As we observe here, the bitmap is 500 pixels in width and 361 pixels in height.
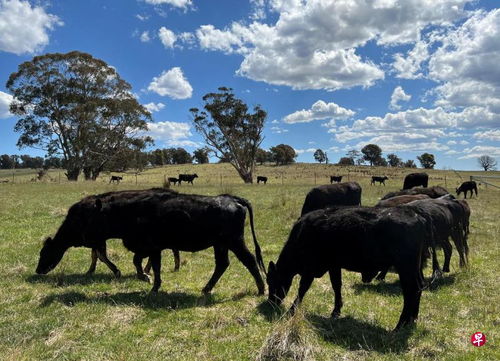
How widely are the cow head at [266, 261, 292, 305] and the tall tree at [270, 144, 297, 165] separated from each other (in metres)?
96.8

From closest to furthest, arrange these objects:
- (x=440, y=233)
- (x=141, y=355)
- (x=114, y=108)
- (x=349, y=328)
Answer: (x=141, y=355), (x=349, y=328), (x=440, y=233), (x=114, y=108)

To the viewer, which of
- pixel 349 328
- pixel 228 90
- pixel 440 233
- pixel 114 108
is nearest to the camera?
pixel 349 328

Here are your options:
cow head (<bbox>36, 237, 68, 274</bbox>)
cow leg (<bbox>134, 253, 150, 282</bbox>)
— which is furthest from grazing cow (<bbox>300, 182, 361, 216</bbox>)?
cow head (<bbox>36, 237, 68, 274</bbox>)

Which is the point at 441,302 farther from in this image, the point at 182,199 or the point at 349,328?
the point at 182,199

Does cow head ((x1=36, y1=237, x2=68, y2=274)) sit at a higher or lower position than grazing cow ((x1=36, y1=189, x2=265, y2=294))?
lower

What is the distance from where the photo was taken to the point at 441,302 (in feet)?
22.0

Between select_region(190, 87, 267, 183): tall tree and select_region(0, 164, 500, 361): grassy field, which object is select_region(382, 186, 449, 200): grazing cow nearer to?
select_region(0, 164, 500, 361): grassy field

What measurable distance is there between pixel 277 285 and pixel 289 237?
82cm

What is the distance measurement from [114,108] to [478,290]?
44075mm

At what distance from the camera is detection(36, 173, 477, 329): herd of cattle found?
17.9 ft

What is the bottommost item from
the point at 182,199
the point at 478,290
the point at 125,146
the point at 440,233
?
the point at 478,290

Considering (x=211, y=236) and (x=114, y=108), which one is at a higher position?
(x=114, y=108)

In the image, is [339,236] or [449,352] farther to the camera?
[339,236]

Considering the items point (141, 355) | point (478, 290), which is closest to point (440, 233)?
point (478, 290)
